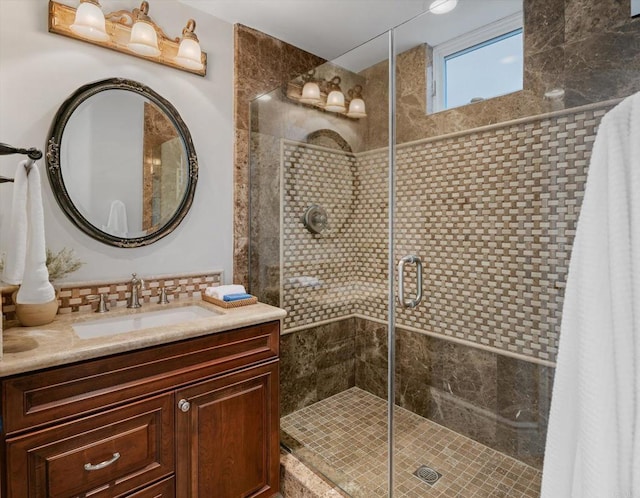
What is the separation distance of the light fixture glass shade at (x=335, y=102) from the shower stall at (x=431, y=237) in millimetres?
34

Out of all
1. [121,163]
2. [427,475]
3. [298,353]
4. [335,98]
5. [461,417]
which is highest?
[335,98]

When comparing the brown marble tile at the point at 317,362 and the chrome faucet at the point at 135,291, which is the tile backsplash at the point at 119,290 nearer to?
the chrome faucet at the point at 135,291

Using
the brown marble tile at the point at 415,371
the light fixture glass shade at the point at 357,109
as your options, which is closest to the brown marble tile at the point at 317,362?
the brown marble tile at the point at 415,371

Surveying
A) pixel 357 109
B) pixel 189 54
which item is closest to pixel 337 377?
pixel 357 109

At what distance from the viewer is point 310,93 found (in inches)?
83.2

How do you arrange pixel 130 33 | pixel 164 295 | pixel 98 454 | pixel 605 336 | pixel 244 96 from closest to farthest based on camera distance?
pixel 605 336 → pixel 98 454 → pixel 130 33 → pixel 164 295 → pixel 244 96

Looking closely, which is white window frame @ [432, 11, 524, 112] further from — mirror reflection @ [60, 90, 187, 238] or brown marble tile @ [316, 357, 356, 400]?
brown marble tile @ [316, 357, 356, 400]

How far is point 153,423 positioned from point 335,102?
185 cm

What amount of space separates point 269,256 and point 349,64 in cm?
122

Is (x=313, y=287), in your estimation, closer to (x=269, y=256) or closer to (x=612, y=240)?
(x=269, y=256)

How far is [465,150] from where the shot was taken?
6.43ft

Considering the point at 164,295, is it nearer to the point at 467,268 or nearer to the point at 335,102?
the point at 335,102

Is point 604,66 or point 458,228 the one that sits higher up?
point 604,66

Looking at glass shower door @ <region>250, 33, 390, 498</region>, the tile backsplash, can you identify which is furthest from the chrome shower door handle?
the tile backsplash
